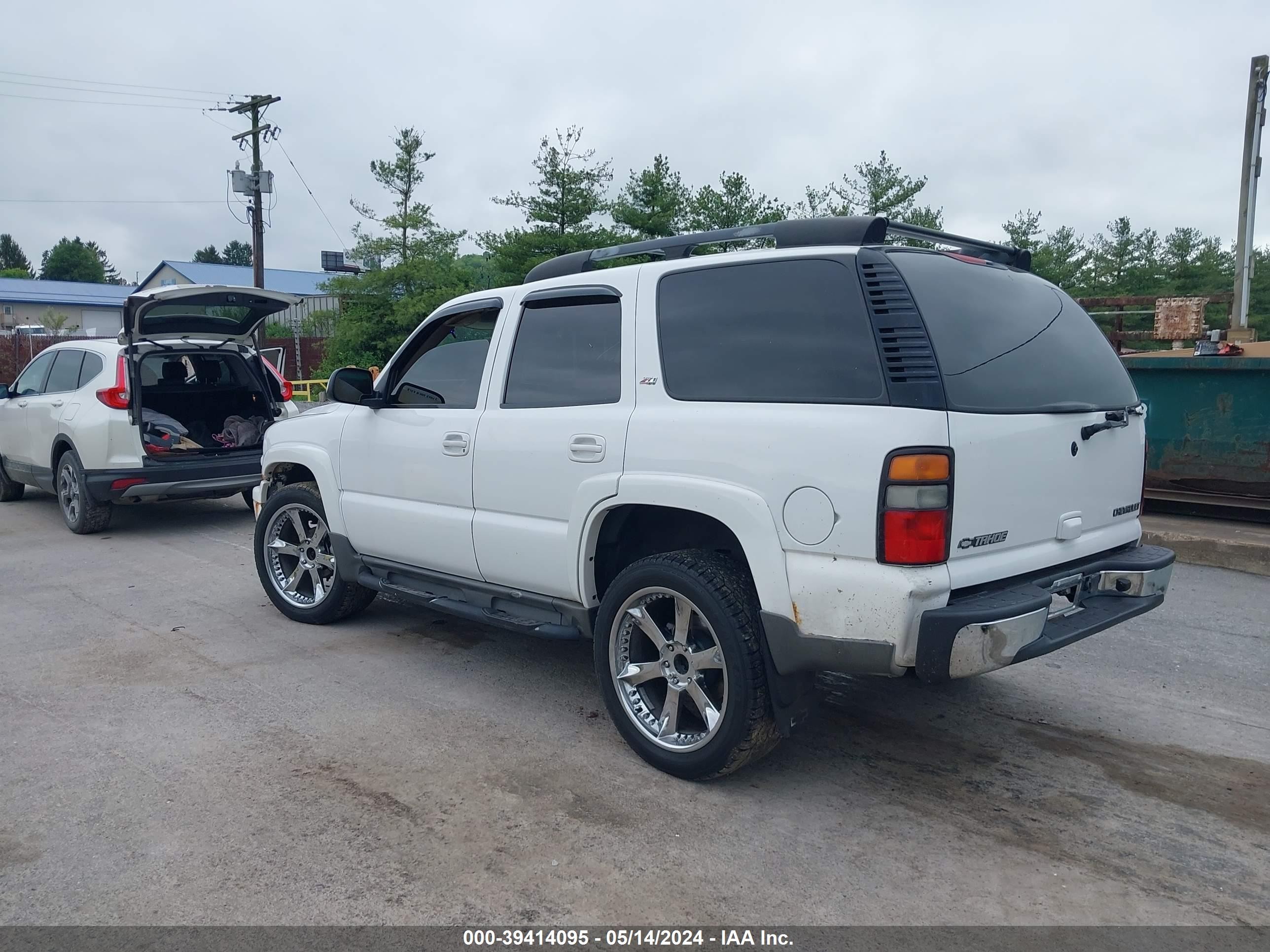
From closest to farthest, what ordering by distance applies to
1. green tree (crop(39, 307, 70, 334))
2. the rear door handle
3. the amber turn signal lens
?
the amber turn signal lens
the rear door handle
green tree (crop(39, 307, 70, 334))

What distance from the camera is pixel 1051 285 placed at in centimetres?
428

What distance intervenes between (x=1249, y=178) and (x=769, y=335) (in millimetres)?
15397

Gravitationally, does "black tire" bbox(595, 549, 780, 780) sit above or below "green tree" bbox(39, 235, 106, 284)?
below

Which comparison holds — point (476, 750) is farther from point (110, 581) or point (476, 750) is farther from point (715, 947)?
point (110, 581)

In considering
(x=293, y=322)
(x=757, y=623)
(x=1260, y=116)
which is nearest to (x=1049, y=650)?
(x=757, y=623)

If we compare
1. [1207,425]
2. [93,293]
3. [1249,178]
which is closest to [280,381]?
[1207,425]

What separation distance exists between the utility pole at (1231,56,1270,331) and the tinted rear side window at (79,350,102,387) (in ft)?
48.9

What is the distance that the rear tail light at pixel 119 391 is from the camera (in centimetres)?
870

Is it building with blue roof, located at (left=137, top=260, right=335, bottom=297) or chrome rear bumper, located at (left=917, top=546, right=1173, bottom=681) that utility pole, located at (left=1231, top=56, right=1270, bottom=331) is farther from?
building with blue roof, located at (left=137, top=260, right=335, bottom=297)

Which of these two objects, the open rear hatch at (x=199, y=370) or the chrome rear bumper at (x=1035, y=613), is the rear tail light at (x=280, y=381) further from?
the chrome rear bumper at (x=1035, y=613)

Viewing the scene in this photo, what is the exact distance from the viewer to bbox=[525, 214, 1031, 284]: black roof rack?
369 centimetres

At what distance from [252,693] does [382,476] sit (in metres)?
1.24

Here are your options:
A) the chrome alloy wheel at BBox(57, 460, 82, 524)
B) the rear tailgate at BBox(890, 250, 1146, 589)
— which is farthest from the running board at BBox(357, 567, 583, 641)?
the chrome alloy wheel at BBox(57, 460, 82, 524)

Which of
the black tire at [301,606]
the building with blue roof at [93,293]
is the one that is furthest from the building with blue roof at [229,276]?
the black tire at [301,606]
